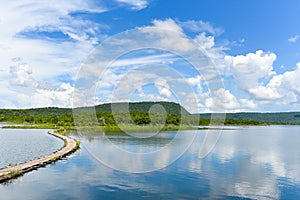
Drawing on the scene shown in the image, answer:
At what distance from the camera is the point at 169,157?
46.4 m

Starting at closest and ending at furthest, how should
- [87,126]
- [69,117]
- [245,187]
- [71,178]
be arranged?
[245,187] < [71,178] < [87,126] < [69,117]

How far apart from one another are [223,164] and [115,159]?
48.6 feet

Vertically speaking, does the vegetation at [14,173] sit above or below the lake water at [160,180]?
above

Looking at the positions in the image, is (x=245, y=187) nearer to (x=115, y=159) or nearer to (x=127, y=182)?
(x=127, y=182)

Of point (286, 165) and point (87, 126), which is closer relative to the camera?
point (286, 165)

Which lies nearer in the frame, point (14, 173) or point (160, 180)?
→ point (14, 173)

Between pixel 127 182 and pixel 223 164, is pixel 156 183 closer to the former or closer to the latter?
pixel 127 182

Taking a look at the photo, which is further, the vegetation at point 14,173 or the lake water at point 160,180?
the vegetation at point 14,173

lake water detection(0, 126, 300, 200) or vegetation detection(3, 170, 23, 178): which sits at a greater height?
vegetation detection(3, 170, 23, 178)

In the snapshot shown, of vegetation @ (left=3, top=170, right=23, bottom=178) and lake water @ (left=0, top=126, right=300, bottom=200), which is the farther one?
vegetation @ (left=3, top=170, right=23, bottom=178)

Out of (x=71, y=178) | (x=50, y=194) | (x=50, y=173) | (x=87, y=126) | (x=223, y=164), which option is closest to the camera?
(x=50, y=194)

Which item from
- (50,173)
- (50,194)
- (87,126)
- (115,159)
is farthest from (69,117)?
(50,194)

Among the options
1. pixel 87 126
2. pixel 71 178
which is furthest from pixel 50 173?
pixel 87 126

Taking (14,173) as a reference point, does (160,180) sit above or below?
below
